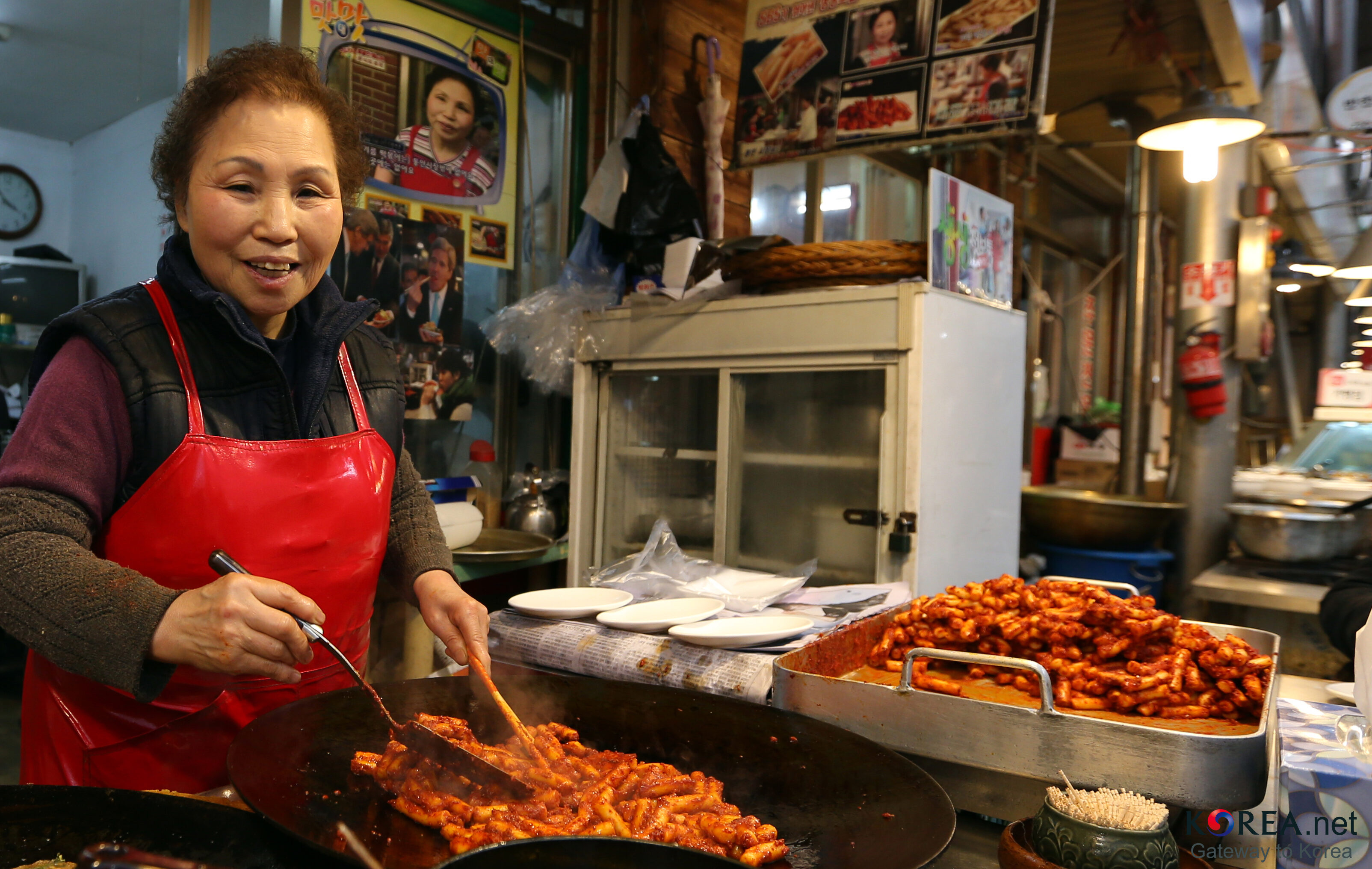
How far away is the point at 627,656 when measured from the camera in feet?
5.23

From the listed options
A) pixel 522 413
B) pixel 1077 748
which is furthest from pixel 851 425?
pixel 1077 748

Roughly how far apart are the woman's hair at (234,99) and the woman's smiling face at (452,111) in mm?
2203

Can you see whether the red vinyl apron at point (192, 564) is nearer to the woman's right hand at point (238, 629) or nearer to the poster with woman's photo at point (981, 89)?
the woman's right hand at point (238, 629)

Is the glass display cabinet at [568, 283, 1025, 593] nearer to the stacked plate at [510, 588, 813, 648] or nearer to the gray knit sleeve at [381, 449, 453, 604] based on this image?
the stacked plate at [510, 588, 813, 648]

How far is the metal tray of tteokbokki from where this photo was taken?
1050 mm

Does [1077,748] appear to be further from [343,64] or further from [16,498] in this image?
[343,64]

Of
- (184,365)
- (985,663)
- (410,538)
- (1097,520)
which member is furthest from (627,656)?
(1097,520)

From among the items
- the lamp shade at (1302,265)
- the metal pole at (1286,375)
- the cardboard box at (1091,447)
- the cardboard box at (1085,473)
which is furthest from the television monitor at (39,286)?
the metal pole at (1286,375)

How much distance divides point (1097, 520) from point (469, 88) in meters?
3.77

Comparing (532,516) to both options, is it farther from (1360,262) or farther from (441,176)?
(1360,262)

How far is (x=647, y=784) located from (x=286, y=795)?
44cm

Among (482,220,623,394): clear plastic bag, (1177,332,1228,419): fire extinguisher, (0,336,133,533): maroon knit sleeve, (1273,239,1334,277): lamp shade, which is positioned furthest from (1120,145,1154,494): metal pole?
(0,336,133,533): maroon knit sleeve

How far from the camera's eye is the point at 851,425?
3.08 m

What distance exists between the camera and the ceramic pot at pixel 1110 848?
34.2 inches
